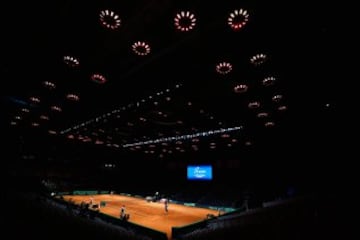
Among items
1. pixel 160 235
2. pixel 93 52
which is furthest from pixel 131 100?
pixel 160 235

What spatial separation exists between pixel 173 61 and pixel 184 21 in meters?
2.05

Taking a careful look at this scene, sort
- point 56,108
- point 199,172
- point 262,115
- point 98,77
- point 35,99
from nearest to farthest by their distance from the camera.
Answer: point 98,77
point 35,99
point 262,115
point 56,108
point 199,172

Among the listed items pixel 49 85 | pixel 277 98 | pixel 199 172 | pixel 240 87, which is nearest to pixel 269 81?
pixel 240 87

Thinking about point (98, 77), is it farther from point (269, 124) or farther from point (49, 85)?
point (269, 124)

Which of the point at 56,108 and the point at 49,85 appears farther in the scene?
the point at 56,108

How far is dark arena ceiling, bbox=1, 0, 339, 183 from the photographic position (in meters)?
4.85

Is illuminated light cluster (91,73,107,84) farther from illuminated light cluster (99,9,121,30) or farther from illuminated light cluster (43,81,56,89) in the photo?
illuminated light cluster (99,9,121,30)

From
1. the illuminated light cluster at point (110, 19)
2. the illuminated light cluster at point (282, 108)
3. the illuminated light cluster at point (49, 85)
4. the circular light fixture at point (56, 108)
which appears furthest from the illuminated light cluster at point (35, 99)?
the illuminated light cluster at point (282, 108)

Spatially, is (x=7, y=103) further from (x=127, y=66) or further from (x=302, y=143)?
(x=302, y=143)

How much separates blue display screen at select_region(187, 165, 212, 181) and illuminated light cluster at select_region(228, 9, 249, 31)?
2255cm

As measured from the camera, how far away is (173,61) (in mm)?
6844

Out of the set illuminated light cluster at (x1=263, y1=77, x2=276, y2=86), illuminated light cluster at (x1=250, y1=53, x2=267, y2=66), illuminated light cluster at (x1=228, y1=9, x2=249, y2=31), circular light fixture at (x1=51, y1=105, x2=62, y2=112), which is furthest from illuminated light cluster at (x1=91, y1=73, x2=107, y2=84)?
circular light fixture at (x1=51, y1=105, x2=62, y2=112)

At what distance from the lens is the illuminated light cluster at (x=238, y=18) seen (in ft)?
15.2

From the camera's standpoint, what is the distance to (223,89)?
29.9ft
